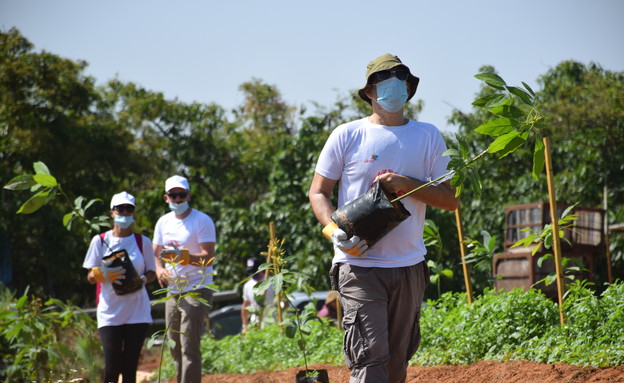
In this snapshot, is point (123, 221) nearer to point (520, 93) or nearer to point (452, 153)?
point (452, 153)

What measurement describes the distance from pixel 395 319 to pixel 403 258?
0.99 feet

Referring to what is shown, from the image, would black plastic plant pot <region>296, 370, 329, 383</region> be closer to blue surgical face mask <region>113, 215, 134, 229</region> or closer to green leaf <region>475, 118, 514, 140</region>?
green leaf <region>475, 118, 514, 140</region>

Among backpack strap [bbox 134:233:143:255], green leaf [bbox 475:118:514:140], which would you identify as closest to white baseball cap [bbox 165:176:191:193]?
backpack strap [bbox 134:233:143:255]

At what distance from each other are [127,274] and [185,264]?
0.44 meters

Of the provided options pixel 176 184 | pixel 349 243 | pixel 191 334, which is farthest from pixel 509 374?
pixel 176 184

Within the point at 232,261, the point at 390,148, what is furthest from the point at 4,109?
the point at 390,148

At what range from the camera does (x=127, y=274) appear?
6207 millimetres

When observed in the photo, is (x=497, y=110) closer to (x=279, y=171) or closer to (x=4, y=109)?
(x=279, y=171)

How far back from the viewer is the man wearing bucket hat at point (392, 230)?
150 inches

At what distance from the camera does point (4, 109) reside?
55.5 feet

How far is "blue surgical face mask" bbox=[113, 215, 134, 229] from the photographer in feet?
21.1

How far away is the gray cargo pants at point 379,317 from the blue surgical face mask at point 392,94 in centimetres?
78

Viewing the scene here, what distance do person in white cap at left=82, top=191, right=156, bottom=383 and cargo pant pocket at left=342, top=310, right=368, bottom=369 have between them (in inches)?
110

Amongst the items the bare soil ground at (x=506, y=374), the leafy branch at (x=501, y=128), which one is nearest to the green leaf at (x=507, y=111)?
the leafy branch at (x=501, y=128)
